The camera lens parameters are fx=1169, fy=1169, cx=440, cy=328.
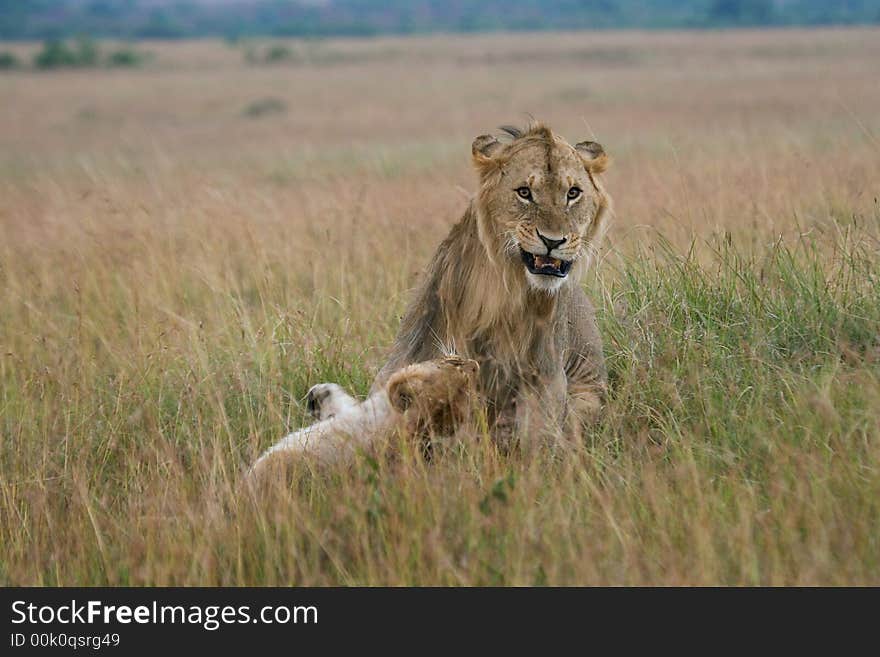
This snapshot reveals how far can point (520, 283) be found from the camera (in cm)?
463

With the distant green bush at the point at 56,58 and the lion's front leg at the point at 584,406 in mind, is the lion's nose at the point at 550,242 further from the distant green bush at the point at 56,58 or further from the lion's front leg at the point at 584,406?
the distant green bush at the point at 56,58

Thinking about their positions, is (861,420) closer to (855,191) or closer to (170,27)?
(855,191)

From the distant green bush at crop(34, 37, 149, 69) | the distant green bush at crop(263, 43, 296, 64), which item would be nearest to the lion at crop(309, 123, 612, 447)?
the distant green bush at crop(34, 37, 149, 69)

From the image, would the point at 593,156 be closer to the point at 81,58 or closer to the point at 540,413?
the point at 540,413

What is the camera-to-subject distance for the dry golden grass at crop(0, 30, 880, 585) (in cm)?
376

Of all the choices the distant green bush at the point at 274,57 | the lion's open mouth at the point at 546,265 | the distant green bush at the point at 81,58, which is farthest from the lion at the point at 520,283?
the distant green bush at the point at 274,57

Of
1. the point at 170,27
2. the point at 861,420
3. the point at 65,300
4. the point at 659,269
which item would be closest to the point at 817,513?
the point at 861,420

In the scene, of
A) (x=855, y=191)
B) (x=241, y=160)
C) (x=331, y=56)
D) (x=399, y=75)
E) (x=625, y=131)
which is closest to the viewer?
(x=855, y=191)

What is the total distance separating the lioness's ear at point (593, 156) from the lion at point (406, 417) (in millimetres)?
949

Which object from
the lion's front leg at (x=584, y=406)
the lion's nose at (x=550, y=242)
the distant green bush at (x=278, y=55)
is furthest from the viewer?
the distant green bush at (x=278, y=55)

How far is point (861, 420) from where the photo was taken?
4293 millimetres

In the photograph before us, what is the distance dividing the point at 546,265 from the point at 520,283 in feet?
0.62

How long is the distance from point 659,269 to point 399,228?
3378 millimetres

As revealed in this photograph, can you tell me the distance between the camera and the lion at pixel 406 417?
443 centimetres
